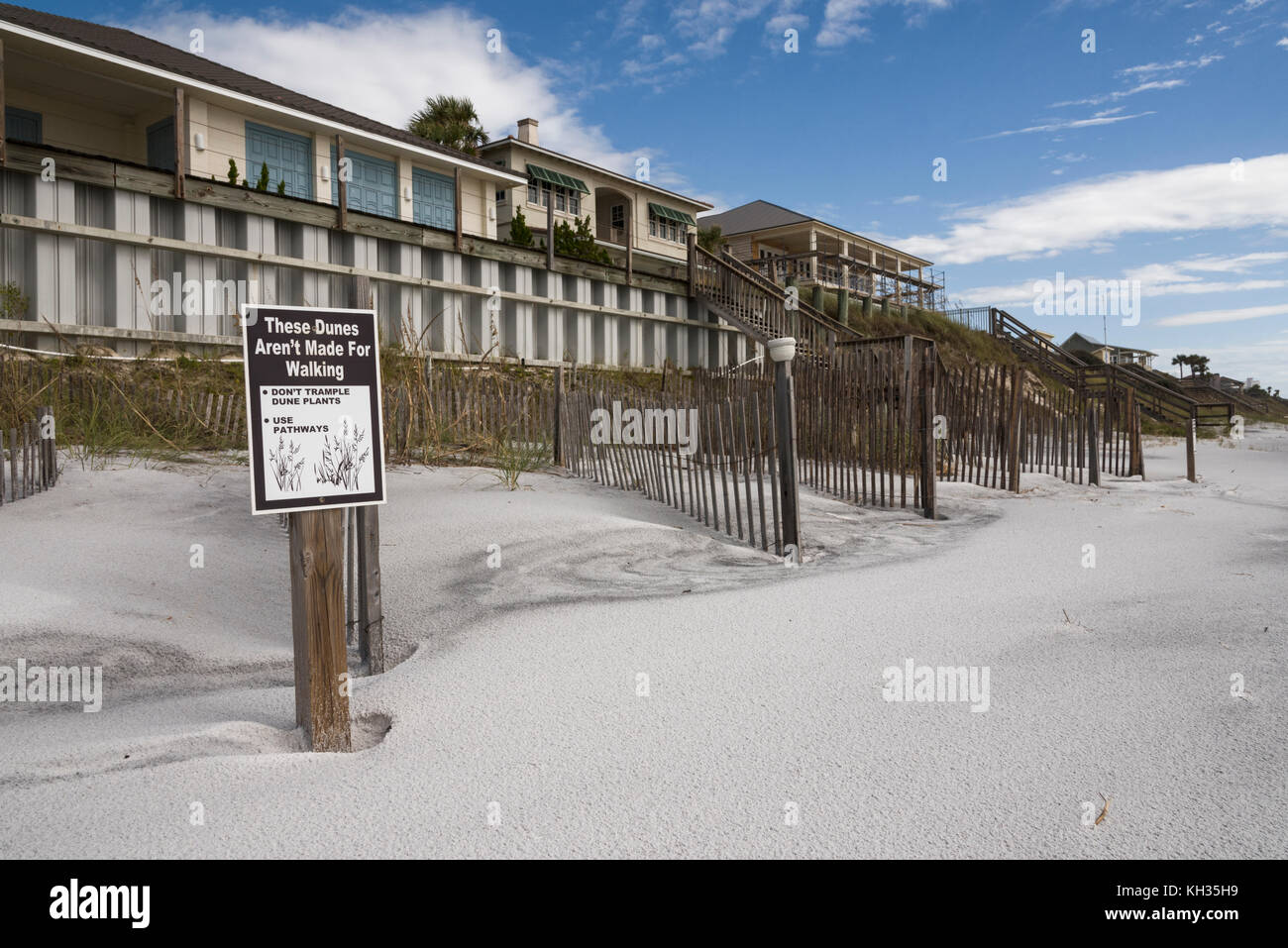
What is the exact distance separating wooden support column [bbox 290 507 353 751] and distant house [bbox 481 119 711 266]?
70.3ft

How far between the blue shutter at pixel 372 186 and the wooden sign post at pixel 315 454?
54.6ft

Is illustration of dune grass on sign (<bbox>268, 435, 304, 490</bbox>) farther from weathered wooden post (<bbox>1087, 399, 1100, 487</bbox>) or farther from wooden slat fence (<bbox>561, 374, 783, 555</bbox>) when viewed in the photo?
weathered wooden post (<bbox>1087, 399, 1100, 487</bbox>)

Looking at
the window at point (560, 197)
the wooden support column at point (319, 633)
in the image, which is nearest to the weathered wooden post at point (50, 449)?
the wooden support column at point (319, 633)

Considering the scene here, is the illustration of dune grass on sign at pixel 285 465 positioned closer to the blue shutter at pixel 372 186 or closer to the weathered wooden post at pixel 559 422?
the weathered wooden post at pixel 559 422

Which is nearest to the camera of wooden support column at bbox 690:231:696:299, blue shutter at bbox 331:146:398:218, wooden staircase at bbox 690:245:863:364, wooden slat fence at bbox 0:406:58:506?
wooden slat fence at bbox 0:406:58:506

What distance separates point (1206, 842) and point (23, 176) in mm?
13052

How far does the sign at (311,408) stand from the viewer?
302 cm

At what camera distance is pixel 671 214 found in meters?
32.2

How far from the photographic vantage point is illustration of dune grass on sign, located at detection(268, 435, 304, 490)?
303 centimetres

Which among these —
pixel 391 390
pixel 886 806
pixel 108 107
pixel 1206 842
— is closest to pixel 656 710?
pixel 886 806

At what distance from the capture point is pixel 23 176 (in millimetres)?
10273

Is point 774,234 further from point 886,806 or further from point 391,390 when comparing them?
point 886,806

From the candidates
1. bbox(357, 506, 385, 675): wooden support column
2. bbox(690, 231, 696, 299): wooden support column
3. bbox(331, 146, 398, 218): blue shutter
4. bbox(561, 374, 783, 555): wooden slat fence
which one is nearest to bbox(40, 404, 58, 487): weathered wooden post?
bbox(357, 506, 385, 675): wooden support column

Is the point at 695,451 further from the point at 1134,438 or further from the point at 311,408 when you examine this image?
the point at 1134,438
